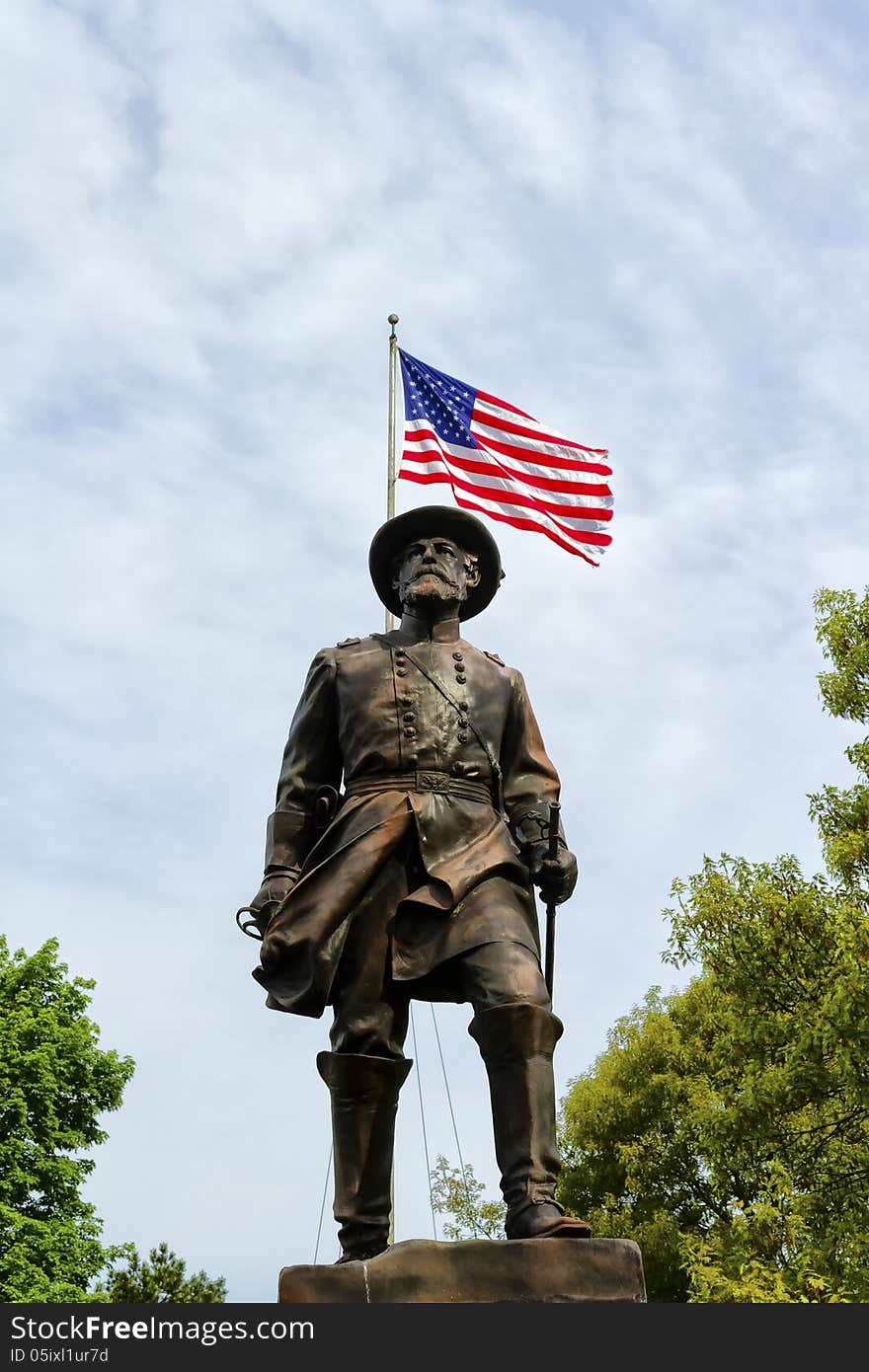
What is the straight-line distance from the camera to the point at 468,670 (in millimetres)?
6336

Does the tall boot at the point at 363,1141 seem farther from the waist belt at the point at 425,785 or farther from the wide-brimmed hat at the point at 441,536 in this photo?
the wide-brimmed hat at the point at 441,536

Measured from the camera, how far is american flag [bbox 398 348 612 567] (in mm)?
12961

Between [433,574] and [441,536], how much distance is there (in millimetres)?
276

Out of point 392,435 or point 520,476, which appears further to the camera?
point 392,435

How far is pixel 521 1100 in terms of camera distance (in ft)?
16.8

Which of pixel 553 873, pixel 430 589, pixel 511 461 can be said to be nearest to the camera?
pixel 553 873

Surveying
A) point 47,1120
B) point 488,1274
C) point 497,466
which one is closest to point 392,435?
point 497,466

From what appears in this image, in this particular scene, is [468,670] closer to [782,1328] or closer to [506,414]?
[782,1328]

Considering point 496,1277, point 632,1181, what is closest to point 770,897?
point 632,1181

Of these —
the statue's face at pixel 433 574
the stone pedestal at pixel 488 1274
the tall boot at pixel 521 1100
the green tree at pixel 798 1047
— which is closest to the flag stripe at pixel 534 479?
the green tree at pixel 798 1047

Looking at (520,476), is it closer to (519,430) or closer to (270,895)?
(519,430)

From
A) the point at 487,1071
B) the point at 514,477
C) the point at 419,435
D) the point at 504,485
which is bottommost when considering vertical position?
the point at 487,1071

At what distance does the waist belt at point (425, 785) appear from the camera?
5.93m

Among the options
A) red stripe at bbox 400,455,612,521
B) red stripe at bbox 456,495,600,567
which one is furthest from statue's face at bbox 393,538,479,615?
red stripe at bbox 400,455,612,521
